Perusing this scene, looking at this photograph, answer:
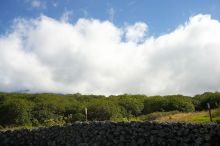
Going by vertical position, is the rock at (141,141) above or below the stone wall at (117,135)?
below

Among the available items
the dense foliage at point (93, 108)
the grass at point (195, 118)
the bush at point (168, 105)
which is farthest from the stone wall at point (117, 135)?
the bush at point (168, 105)

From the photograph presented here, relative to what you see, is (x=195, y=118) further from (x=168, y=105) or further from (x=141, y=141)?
(x=168, y=105)

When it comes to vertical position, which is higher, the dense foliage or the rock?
the dense foliage

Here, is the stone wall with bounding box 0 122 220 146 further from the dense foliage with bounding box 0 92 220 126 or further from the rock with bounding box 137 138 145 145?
the dense foliage with bounding box 0 92 220 126

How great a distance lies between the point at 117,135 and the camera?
19078mm

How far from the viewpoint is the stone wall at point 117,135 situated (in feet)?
53.8

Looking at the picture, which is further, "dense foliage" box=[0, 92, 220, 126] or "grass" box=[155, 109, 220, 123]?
"dense foliage" box=[0, 92, 220, 126]

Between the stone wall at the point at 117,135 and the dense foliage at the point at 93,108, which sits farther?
the dense foliage at the point at 93,108

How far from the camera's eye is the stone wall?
16406 millimetres

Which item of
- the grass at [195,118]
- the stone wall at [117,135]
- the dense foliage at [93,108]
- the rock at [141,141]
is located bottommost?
the rock at [141,141]

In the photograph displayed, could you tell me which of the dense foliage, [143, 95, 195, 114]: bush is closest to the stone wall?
the dense foliage

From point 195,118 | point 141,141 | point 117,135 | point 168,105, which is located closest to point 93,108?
Answer: point 168,105

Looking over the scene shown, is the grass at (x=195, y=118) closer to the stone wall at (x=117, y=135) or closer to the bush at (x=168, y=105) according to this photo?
the stone wall at (x=117, y=135)

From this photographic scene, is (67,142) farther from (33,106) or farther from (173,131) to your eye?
(33,106)
